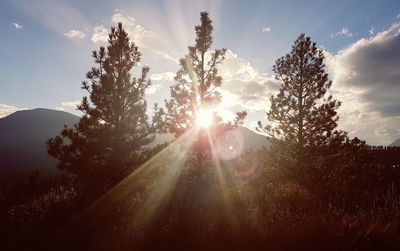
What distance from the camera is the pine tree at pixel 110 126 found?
62.2ft

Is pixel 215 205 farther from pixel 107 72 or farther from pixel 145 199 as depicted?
pixel 107 72

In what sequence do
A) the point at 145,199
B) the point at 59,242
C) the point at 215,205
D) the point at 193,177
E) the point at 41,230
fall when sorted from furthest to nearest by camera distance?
the point at 193,177 → the point at 145,199 → the point at 215,205 → the point at 41,230 → the point at 59,242

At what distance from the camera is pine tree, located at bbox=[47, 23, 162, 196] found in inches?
747

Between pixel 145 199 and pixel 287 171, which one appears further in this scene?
pixel 287 171

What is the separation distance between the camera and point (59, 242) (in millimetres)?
7914

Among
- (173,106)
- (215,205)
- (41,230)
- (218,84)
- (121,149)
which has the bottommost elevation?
(41,230)

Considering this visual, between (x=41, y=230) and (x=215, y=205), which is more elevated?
(x=215, y=205)

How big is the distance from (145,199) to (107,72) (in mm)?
11404

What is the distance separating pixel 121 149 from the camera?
20750mm

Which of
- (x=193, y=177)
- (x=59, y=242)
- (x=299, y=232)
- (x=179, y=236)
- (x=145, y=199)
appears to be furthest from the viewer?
(x=193, y=177)

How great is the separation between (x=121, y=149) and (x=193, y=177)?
17.9ft

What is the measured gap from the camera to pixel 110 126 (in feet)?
65.9

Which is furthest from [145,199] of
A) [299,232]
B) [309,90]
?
[309,90]

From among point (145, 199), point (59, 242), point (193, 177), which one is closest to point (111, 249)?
point (59, 242)
